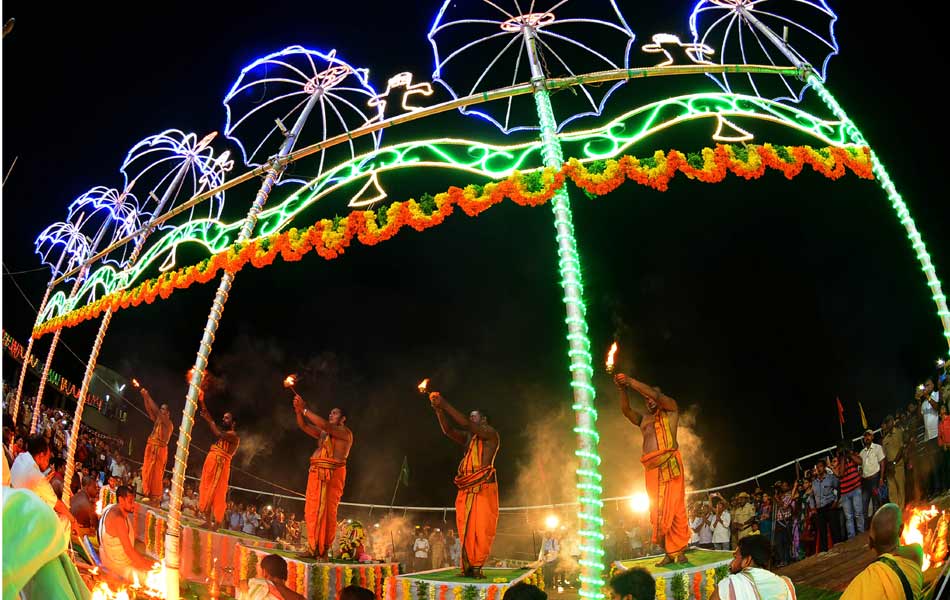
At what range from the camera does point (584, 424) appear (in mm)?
7398

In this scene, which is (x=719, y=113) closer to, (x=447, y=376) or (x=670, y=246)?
(x=670, y=246)

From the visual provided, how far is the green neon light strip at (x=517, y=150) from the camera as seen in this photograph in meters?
9.34

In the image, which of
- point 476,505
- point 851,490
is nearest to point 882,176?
point 851,490

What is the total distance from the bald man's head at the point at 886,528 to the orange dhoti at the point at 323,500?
24.8 feet

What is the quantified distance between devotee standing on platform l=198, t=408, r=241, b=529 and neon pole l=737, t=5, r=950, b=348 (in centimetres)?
1135

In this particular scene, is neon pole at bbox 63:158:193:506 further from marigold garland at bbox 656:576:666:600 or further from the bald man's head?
the bald man's head

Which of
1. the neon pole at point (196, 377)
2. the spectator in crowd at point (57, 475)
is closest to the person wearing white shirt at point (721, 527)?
the neon pole at point (196, 377)

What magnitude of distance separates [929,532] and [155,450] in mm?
13597

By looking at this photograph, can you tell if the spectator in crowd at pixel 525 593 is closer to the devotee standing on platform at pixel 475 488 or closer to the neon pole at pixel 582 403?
the neon pole at pixel 582 403

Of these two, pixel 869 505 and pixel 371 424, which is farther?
pixel 371 424

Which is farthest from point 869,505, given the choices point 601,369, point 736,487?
point 601,369

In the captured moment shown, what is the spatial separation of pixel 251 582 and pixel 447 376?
596 cm

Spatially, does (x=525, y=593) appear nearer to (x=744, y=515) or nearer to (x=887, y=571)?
(x=887, y=571)

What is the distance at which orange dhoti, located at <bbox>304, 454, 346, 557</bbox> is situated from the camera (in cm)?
1100
